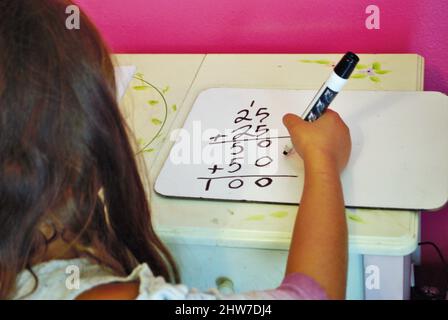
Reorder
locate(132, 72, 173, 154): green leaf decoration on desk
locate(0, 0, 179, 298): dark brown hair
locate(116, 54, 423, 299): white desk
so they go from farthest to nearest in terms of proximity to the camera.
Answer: locate(132, 72, 173, 154): green leaf decoration on desk
locate(116, 54, 423, 299): white desk
locate(0, 0, 179, 298): dark brown hair

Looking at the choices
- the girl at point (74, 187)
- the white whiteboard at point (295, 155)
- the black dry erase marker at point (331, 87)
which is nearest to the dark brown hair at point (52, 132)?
the girl at point (74, 187)

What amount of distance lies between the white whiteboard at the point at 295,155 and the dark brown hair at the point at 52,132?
0.40 ft

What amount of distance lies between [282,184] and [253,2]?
379 mm

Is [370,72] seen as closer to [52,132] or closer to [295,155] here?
[295,155]

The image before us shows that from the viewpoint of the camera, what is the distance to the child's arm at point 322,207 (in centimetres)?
51

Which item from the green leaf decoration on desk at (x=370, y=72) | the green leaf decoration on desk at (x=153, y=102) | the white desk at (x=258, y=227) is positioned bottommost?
the white desk at (x=258, y=227)

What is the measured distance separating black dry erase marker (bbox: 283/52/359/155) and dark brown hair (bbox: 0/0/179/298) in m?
0.22

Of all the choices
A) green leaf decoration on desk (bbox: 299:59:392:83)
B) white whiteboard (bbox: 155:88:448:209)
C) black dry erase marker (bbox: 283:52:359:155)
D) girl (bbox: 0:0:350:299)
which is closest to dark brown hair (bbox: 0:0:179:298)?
girl (bbox: 0:0:350:299)

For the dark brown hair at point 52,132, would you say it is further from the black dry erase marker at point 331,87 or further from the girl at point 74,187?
the black dry erase marker at point 331,87

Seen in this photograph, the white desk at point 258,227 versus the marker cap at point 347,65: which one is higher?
the marker cap at point 347,65

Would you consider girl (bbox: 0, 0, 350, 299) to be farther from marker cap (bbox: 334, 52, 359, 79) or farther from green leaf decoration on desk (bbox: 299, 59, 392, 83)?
green leaf decoration on desk (bbox: 299, 59, 392, 83)

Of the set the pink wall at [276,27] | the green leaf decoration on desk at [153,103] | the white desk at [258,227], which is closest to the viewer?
the white desk at [258,227]

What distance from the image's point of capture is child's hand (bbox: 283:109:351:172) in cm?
60

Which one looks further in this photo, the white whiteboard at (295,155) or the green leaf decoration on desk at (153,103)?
the green leaf decoration on desk at (153,103)
